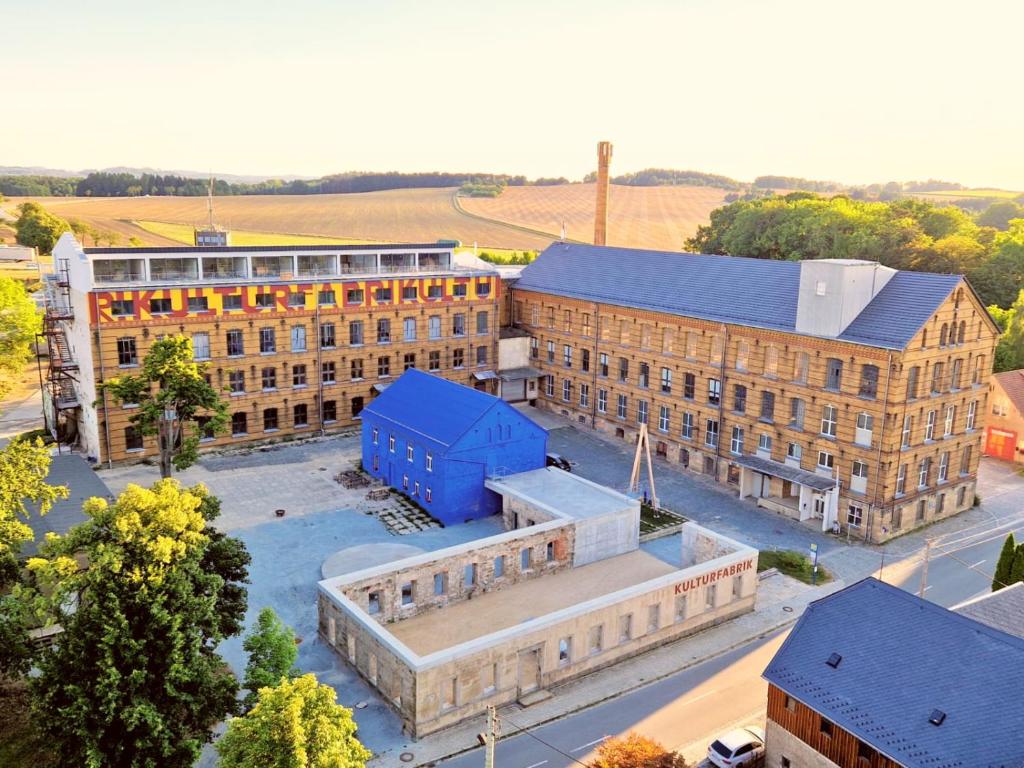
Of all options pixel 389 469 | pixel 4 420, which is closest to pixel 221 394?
pixel 389 469

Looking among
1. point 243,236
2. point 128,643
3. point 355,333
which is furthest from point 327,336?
point 243,236

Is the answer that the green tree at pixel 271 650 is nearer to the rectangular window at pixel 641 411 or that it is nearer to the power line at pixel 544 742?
the power line at pixel 544 742

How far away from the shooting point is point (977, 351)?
4975 cm

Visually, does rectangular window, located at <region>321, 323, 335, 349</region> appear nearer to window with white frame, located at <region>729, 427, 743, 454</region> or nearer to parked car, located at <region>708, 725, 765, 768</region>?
window with white frame, located at <region>729, 427, 743, 454</region>

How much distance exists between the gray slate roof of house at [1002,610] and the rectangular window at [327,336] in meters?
47.0

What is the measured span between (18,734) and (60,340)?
127 ft

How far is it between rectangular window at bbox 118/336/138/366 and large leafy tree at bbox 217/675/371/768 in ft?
136

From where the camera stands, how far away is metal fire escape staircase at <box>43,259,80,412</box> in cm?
5722

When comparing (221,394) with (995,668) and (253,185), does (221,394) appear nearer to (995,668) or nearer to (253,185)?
(995,668)

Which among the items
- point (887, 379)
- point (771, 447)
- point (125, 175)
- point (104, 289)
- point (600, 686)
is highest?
point (125, 175)

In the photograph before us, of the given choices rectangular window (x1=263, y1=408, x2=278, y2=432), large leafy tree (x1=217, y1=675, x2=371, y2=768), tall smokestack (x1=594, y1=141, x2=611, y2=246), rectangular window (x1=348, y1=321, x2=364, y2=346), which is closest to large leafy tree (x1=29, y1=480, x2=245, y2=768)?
large leafy tree (x1=217, y1=675, x2=371, y2=768)

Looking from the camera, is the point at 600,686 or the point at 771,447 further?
the point at 771,447

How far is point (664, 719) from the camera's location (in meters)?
30.6

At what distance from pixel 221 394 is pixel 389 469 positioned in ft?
49.8
